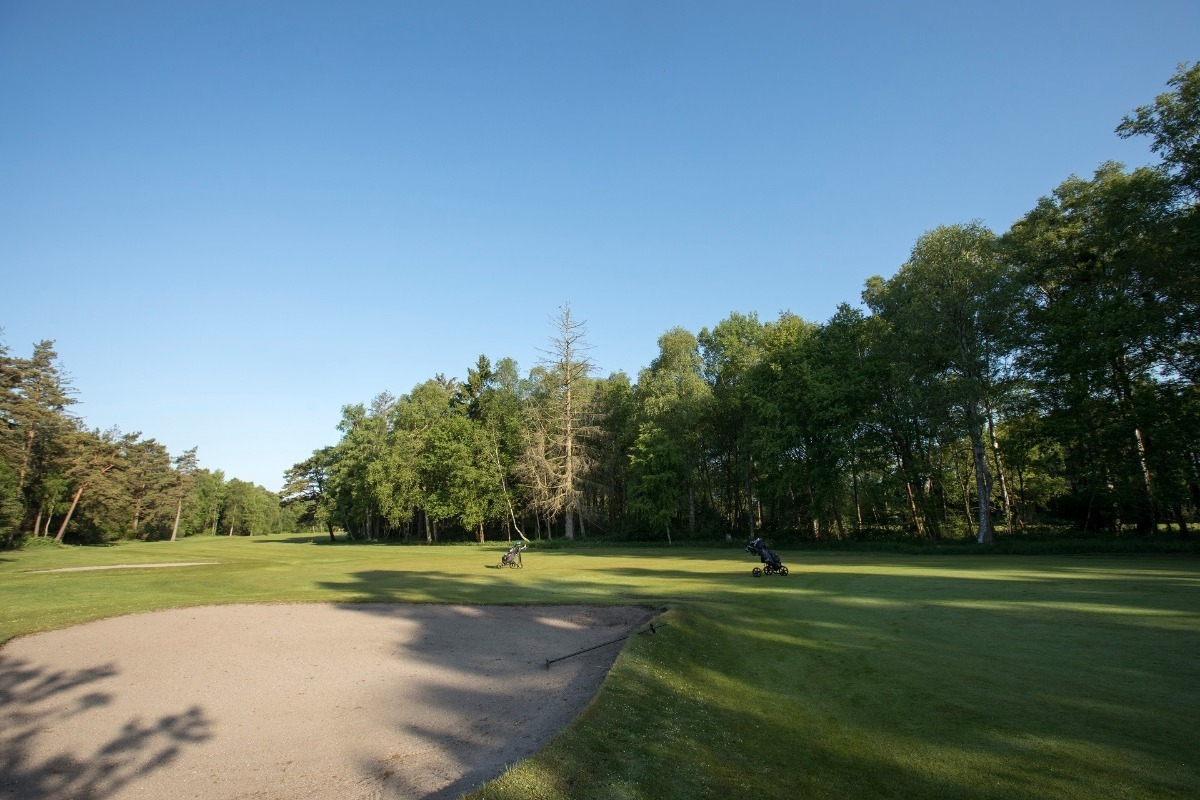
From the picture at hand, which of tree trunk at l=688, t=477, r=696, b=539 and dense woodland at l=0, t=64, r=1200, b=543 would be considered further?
tree trunk at l=688, t=477, r=696, b=539

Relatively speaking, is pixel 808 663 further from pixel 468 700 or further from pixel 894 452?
pixel 894 452

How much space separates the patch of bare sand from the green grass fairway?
51.0 inches

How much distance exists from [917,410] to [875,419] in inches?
163

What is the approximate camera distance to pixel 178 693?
369 inches

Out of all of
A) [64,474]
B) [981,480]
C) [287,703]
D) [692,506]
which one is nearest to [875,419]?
[981,480]

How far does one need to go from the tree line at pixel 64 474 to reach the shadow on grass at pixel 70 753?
34646mm

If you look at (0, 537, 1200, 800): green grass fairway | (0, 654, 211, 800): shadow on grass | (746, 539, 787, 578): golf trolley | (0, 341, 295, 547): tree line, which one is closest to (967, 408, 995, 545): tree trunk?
(0, 537, 1200, 800): green grass fairway

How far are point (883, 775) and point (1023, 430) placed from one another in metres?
36.2

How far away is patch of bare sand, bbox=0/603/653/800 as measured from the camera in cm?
640

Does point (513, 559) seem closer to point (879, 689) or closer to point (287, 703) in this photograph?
point (287, 703)

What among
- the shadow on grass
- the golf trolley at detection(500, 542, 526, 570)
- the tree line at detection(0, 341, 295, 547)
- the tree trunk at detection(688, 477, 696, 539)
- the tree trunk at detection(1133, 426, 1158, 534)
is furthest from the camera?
the tree trunk at detection(688, 477, 696, 539)

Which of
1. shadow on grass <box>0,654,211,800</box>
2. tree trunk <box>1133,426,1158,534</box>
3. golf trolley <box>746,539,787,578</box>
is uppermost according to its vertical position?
tree trunk <box>1133,426,1158,534</box>

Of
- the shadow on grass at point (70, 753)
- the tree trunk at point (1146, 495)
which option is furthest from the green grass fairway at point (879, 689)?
the tree trunk at point (1146, 495)

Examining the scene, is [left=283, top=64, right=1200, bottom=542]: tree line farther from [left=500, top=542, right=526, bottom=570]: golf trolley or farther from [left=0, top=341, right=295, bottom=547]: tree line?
[left=0, top=341, right=295, bottom=547]: tree line
